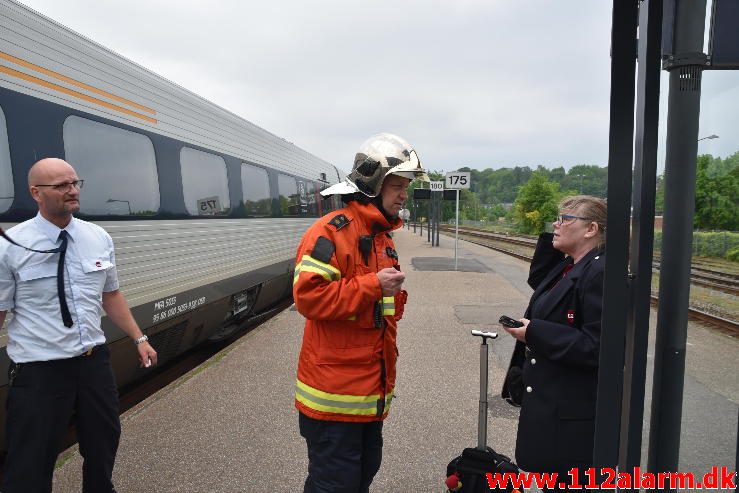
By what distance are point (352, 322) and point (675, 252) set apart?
1.15 meters

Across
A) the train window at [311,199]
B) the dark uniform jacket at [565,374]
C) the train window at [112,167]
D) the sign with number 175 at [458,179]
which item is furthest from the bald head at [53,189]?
the sign with number 175 at [458,179]

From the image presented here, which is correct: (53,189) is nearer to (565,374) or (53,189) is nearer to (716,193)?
(565,374)

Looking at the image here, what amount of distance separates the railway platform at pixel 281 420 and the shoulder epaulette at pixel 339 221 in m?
1.23

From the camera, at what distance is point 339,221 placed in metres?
1.97

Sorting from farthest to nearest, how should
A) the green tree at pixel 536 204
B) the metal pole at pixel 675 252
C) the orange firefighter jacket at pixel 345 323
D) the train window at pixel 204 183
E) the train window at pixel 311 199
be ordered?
the green tree at pixel 536 204 < the train window at pixel 311 199 < the train window at pixel 204 183 < the orange firefighter jacket at pixel 345 323 < the metal pole at pixel 675 252

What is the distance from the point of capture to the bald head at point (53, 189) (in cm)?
Result: 230

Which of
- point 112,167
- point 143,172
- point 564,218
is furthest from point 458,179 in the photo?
point 564,218

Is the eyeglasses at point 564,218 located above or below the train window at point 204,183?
below

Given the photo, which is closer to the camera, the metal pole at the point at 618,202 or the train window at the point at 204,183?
the metal pole at the point at 618,202

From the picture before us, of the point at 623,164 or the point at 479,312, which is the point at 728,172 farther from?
the point at 479,312

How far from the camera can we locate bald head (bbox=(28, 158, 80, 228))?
2.30 metres

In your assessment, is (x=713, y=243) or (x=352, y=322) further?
(x=352, y=322)

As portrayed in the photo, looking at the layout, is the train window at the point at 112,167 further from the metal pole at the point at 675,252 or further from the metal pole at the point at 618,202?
the metal pole at the point at 675,252

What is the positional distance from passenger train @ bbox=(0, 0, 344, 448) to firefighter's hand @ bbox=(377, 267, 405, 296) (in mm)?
2507
